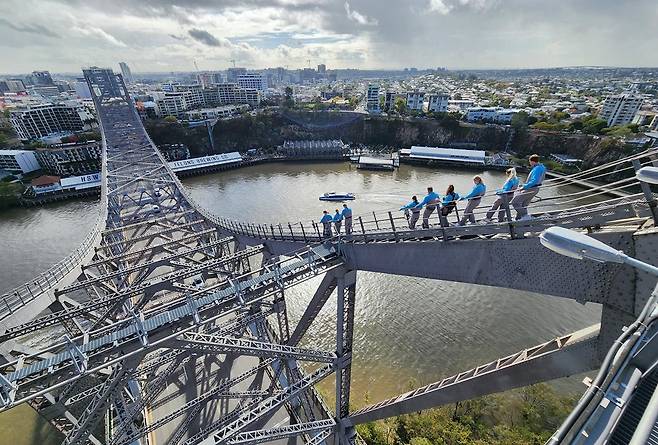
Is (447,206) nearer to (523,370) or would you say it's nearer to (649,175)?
(523,370)

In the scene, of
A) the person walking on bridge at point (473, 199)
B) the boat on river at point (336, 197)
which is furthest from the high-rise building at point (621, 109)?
the person walking on bridge at point (473, 199)

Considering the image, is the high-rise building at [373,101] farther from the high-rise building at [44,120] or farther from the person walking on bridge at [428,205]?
the person walking on bridge at [428,205]

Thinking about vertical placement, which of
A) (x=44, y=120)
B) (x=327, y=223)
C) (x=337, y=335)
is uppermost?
(x=327, y=223)

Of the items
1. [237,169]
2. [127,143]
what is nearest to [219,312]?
[127,143]

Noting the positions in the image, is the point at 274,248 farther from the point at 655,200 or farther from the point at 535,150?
the point at 535,150

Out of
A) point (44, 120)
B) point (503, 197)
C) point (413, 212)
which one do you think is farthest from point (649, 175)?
point (44, 120)

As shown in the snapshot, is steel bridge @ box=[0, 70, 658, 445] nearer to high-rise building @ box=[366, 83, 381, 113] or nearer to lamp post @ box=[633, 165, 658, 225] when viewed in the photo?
lamp post @ box=[633, 165, 658, 225]

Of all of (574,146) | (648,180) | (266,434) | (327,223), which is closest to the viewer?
(648,180)

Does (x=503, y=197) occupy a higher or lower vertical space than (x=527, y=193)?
lower
